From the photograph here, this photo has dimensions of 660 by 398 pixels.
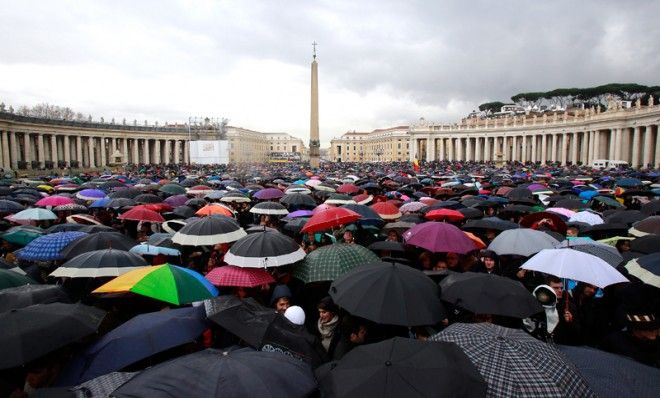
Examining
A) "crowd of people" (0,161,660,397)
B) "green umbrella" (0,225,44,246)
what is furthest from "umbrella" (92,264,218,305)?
"green umbrella" (0,225,44,246)

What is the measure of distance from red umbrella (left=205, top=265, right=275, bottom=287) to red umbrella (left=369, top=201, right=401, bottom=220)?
5699 millimetres

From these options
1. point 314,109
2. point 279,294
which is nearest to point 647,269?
point 279,294

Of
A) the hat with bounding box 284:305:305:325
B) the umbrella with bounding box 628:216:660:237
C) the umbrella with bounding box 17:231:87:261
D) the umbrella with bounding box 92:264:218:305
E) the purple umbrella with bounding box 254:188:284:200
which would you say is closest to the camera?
the umbrella with bounding box 92:264:218:305

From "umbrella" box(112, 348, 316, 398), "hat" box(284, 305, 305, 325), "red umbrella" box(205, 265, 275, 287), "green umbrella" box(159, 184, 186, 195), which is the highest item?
"green umbrella" box(159, 184, 186, 195)

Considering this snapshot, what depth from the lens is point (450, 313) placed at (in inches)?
213

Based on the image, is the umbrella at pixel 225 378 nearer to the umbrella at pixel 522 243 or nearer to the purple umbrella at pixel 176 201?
the umbrella at pixel 522 243

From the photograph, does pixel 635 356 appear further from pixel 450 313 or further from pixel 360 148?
pixel 360 148

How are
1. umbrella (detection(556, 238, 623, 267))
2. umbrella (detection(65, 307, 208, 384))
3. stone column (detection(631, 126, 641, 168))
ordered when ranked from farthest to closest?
1. stone column (detection(631, 126, 641, 168))
2. umbrella (detection(556, 238, 623, 267))
3. umbrella (detection(65, 307, 208, 384))

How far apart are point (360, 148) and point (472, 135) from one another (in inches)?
2903

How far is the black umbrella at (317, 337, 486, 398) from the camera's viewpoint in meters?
2.77

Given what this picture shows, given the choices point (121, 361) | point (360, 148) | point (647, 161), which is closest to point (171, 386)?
point (121, 361)

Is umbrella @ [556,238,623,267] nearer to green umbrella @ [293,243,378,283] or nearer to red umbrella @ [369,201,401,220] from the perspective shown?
green umbrella @ [293,243,378,283]

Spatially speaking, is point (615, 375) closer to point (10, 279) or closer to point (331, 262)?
point (331, 262)

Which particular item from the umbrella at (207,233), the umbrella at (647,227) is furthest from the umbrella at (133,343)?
the umbrella at (647,227)
